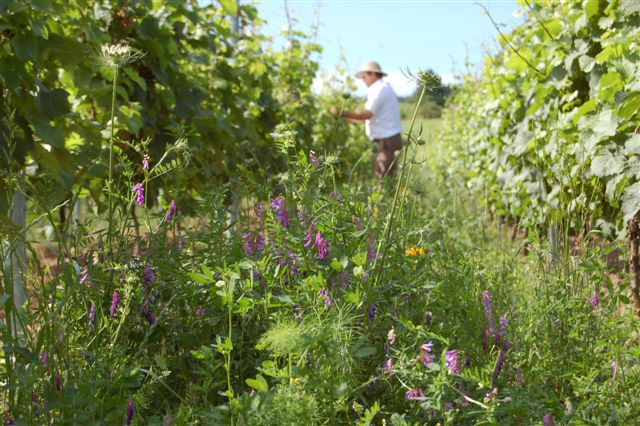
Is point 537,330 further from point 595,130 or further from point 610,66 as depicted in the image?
point 610,66

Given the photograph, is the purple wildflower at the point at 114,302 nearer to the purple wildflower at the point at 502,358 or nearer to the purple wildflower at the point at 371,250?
the purple wildflower at the point at 371,250

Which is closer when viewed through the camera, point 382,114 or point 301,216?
point 301,216

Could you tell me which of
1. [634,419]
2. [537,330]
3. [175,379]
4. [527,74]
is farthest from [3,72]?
[527,74]

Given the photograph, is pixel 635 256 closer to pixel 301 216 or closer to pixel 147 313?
pixel 301 216

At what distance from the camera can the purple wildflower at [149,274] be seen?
70.4 inches

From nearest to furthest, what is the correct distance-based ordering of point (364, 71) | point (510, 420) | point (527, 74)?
1. point (510, 420)
2. point (527, 74)
3. point (364, 71)

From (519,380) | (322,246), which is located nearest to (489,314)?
(519,380)

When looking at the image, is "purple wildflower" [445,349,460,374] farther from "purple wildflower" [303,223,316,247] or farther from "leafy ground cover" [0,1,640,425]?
"purple wildflower" [303,223,316,247]

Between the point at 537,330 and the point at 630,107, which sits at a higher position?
the point at 630,107

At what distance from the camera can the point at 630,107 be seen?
9.61ft

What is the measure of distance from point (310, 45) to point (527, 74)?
373cm

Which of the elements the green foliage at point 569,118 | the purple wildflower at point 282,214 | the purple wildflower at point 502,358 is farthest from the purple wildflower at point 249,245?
the green foliage at point 569,118

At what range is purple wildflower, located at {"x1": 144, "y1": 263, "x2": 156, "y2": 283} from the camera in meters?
1.79

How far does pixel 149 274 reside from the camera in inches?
70.6
